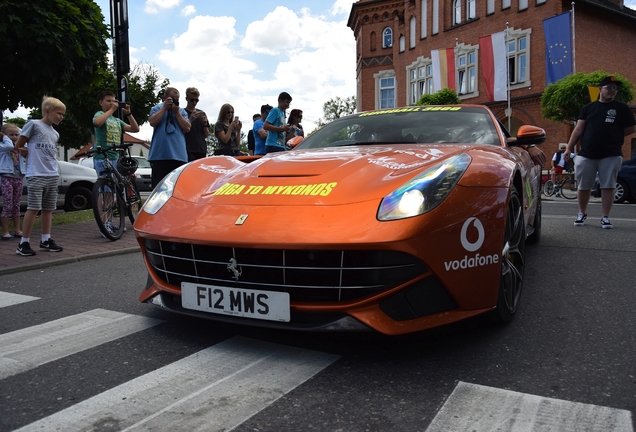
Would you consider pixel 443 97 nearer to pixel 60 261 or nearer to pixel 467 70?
pixel 467 70

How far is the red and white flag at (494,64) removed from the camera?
2488 cm

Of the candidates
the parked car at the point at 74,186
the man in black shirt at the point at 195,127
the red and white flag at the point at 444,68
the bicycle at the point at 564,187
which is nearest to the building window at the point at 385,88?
the red and white flag at the point at 444,68

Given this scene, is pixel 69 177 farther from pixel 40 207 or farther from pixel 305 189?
pixel 305 189

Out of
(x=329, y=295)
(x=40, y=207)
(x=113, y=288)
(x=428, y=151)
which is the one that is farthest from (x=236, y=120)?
(x=329, y=295)

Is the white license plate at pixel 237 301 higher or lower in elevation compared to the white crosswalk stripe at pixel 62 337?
higher

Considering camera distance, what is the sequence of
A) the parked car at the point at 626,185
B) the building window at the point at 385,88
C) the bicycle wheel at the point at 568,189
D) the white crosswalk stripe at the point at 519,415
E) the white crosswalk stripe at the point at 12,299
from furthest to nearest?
the building window at the point at 385,88
the bicycle wheel at the point at 568,189
the parked car at the point at 626,185
the white crosswalk stripe at the point at 12,299
the white crosswalk stripe at the point at 519,415

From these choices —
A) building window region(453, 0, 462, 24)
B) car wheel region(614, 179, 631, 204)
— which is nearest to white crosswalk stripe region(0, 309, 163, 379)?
car wheel region(614, 179, 631, 204)

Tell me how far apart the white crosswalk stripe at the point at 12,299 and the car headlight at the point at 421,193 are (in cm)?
256

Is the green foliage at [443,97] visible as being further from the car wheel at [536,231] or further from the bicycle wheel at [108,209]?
the bicycle wheel at [108,209]

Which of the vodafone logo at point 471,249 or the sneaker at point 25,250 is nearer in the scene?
the vodafone logo at point 471,249

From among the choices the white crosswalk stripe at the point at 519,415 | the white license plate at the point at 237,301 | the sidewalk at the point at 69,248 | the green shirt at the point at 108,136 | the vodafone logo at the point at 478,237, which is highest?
the green shirt at the point at 108,136

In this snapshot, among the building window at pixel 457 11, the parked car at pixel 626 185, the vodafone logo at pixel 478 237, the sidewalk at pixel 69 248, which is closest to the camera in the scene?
the vodafone logo at pixel 478 237

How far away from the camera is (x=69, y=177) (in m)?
11.2

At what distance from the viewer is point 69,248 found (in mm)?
5562
